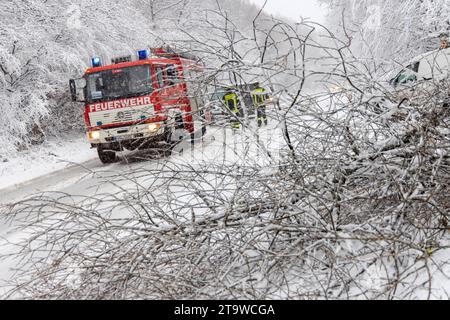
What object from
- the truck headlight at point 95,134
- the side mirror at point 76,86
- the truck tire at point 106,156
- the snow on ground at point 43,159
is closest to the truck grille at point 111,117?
the truck headlight at point 95,134

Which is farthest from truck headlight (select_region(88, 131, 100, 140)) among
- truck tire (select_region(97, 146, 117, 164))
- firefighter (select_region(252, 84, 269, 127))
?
firefighter (select_region(252, 84, 269, 127))

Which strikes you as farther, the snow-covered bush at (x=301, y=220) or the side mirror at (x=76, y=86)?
the side mirror at (x=76, y=86)

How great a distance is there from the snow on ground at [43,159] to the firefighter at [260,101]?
728 centimetres

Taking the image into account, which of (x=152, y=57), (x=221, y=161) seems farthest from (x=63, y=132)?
(x=221, y=161)

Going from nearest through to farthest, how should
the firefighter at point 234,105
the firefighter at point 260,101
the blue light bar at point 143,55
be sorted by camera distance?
1. the firefighter at point 260,101
2. the firefighter at point 234,105
3. the blue light bar at point 143,55

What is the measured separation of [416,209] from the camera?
11.1 ft

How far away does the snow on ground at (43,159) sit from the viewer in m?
12.5

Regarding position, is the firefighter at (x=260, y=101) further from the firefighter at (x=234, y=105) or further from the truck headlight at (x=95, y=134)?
the truck headlight at (x=95, y=134)

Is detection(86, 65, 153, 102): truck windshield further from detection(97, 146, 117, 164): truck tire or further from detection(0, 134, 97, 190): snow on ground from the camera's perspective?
detection(0, 134, 97, 190): snow on ground

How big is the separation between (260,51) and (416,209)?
1793 mm

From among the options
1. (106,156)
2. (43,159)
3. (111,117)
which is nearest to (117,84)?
(111,117)

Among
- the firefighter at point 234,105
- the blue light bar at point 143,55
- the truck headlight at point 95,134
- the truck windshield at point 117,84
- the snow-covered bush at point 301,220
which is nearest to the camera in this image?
the snow-covered bush at point 301,220

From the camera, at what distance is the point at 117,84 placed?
11617 mm

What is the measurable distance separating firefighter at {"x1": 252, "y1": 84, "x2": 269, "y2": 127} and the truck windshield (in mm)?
7462
